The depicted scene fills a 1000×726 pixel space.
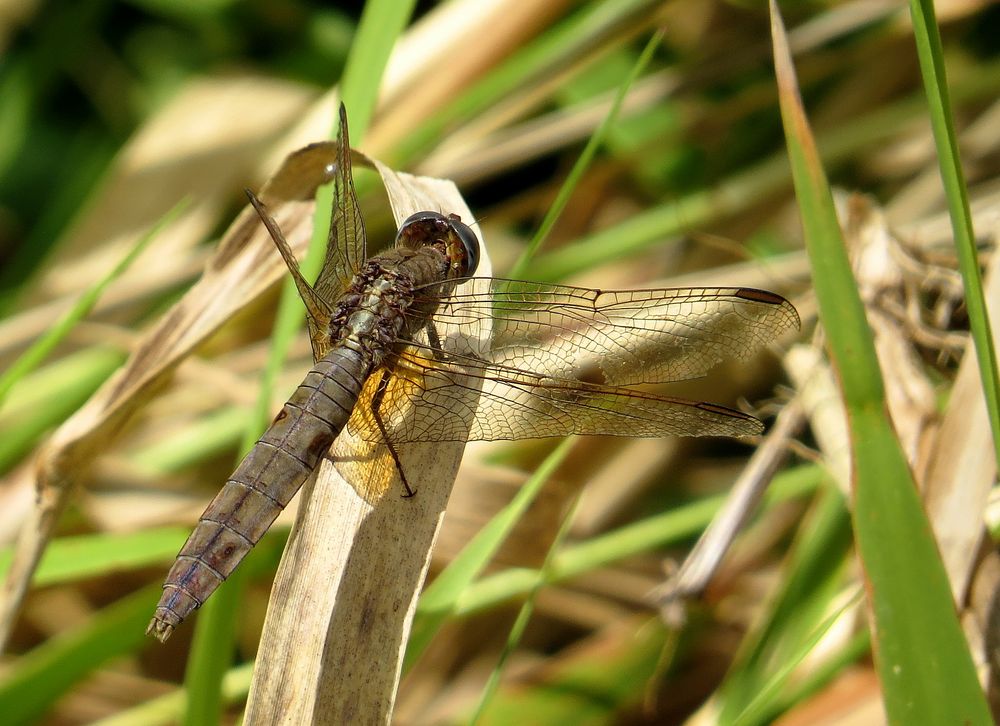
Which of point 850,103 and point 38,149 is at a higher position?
point 850,103

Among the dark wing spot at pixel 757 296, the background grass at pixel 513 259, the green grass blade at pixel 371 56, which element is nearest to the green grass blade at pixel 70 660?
the background grass at pixel 513 259

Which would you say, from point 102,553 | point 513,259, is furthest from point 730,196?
point 102,553

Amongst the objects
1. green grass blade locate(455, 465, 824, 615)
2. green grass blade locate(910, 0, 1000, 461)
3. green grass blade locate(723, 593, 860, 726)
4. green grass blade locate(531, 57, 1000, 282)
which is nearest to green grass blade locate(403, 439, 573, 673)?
green grass blade locate(455, 465, 824, 615)

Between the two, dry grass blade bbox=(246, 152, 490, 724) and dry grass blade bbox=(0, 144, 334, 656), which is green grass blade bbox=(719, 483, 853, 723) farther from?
dry grass blade bbox=(0, 144, 334, 656)

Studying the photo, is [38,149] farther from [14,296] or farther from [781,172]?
[781,172]

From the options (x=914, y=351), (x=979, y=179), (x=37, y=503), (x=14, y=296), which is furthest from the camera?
(x=14, y=296)

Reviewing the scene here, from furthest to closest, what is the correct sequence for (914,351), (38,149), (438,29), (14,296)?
1. (38,149)
2. (14,296)
3. (438,29)
4. (914,351)

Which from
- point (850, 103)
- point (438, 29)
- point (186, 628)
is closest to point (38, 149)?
point (438, 29)

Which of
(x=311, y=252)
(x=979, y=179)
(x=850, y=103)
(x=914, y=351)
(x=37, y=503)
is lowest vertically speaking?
(x=37, y=503)
